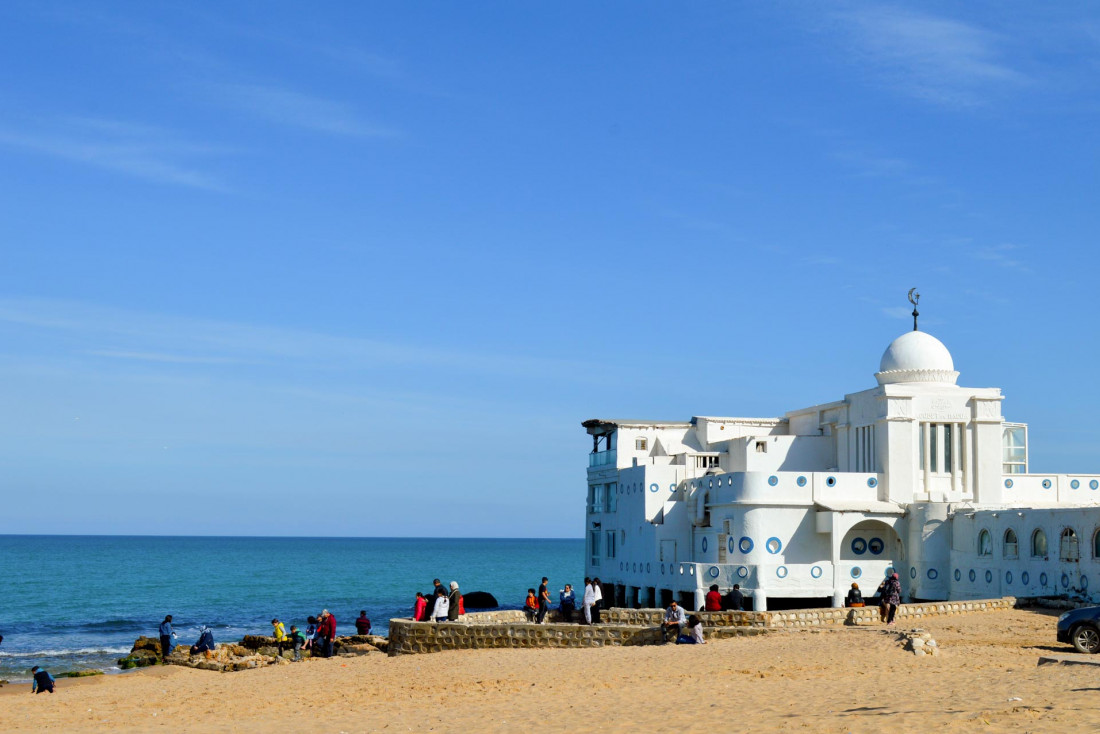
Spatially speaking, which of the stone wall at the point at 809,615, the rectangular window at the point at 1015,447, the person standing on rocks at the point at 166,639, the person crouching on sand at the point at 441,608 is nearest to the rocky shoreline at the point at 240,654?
the person standing on rocks at the point at 166,639

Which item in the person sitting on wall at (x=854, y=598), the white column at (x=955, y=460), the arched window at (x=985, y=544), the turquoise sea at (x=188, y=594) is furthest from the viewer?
the turquoise sea at (x=188, y=594)

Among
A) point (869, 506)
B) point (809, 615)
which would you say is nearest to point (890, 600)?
point (809, 615)

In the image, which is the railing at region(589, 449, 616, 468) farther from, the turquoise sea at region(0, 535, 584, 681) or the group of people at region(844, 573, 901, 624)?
the group of people at region(844, 573, 901, 624)

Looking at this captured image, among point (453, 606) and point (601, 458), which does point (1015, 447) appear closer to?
point (601, 458)

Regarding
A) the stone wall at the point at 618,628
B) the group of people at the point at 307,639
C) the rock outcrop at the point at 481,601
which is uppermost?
the stone wall at the point at 618,628

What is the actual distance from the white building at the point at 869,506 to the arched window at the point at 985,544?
1.2 inches

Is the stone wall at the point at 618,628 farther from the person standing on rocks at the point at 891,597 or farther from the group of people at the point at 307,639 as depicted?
the group of people at the point at 307,639

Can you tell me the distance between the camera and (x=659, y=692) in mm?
18953

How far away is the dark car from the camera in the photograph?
65.8 feet

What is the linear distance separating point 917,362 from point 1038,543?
9.61m

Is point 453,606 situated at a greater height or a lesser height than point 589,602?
lesser

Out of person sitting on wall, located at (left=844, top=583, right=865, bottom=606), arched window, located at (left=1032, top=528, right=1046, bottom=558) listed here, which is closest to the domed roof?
arched window, located at (left=1032, top=528, right=1046, bottom=558)

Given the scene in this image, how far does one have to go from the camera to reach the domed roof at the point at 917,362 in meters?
41.5

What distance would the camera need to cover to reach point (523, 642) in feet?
92.8
